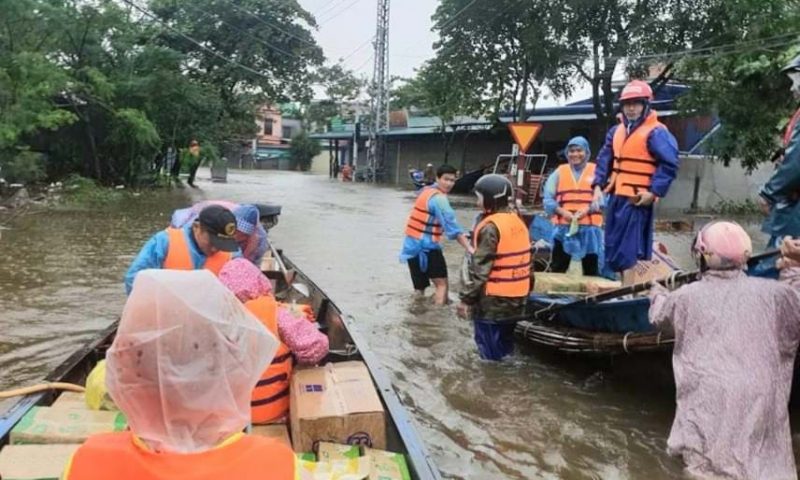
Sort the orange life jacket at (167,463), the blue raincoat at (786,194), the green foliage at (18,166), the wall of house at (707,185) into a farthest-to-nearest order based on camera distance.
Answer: the wall of house at (707,185)
the green foliage at (18,166)
the blue raincoat at (786,194)
the orange life jacket at (167,463)

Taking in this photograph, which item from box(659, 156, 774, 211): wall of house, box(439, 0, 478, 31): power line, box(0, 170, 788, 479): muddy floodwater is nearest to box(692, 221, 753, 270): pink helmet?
box(0, 170, 788, 479): muddy floodwater

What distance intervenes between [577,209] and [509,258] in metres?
1.86

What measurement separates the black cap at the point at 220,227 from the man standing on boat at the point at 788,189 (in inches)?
117

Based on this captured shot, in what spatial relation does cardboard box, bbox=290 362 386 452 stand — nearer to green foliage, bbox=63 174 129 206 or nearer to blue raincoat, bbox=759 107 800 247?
blue raincoat, bbox=759 107 800 247

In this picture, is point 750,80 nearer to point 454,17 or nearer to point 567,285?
point 567,285

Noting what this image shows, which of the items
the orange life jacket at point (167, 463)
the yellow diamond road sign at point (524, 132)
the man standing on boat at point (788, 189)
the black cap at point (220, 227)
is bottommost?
the orange life jacket at point (167, 463)

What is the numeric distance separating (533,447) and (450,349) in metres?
2.19

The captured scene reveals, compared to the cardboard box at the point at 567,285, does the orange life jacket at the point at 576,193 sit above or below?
above

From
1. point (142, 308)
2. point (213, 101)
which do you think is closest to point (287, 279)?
point (142, 308)

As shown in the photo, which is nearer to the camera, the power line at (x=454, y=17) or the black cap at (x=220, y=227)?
the black cap at (x=220, y=227)

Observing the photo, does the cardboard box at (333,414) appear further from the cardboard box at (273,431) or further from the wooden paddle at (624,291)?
the wooden paddle at (624,291)

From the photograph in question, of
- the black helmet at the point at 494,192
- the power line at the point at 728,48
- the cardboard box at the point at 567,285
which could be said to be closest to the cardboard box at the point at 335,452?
the black helmet at the point at 494,192

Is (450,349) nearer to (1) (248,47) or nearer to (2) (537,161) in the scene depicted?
(2) (537,161)

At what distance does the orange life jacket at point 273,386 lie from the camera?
135 inches
